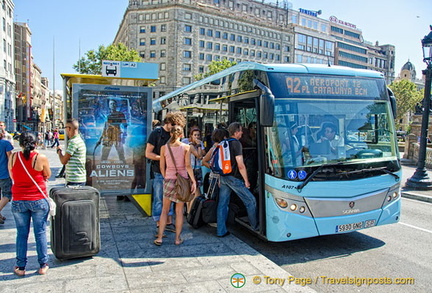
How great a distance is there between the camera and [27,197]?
13.9 feet

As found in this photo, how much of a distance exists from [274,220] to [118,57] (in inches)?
1796

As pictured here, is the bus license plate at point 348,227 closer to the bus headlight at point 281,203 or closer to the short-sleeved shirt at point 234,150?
the bus headlight at point 281,203

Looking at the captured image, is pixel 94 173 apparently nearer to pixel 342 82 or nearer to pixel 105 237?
pixel 105 237

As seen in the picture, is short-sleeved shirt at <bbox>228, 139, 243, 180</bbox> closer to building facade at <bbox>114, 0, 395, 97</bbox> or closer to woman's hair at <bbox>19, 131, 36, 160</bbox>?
woman's hair at <bbox>19, 131, 36, 160</bbox>

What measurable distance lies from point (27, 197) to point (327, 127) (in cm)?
415

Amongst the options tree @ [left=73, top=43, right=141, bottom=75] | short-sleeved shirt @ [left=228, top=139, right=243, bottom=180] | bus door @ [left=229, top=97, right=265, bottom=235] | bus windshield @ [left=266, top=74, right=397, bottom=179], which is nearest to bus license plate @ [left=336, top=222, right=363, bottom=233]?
bus windshield @ [left=266, top=74, right=397, bottom=179]

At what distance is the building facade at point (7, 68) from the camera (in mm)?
56375

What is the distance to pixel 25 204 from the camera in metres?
4.23

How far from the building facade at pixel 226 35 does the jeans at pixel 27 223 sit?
77958 millimetres

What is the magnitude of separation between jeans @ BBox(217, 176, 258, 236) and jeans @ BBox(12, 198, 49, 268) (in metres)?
2.65

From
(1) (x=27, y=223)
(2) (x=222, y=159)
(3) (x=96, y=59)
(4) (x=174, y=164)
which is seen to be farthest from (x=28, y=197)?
(3) (x=96, y=59)

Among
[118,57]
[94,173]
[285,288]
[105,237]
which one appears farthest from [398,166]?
[118,57]

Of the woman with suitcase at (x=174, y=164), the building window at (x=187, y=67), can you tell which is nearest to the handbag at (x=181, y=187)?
the woman with suitcase at (x=174, y=164)

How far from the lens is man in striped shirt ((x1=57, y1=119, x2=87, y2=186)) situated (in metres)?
5.29
